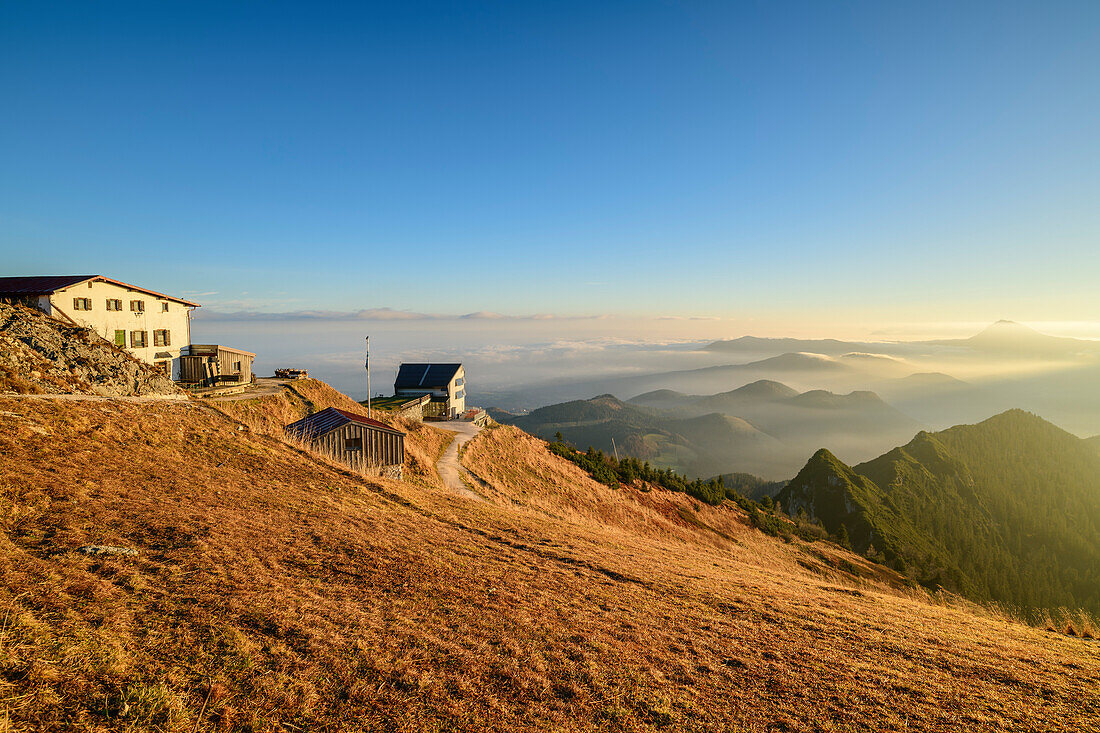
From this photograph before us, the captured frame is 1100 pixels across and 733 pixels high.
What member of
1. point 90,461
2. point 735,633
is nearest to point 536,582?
point 735,633

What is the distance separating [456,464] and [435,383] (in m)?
28.8

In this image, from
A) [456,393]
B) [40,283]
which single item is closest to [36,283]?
[40,283]

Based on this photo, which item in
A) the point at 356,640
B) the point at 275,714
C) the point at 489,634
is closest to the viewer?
the point at 275,714

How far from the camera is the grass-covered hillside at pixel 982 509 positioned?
3295 inches

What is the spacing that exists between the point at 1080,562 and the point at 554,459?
501 feet

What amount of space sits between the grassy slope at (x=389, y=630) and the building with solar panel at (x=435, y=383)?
44.7 m

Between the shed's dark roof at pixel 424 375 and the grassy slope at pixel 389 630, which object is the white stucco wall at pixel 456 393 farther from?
the grassy slope at pixel 389 630

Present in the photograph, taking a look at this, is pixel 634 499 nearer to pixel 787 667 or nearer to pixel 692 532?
pixel 692 532

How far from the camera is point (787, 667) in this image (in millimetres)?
8156

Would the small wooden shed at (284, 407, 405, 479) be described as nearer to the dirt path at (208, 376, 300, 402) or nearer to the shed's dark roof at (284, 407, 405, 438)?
the shed's dark roof at (284, 407, 405, 438)

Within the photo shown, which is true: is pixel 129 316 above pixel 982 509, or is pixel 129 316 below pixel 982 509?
above

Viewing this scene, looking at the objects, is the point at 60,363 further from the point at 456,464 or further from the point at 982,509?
the point at 982,509

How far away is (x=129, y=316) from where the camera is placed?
115 ft

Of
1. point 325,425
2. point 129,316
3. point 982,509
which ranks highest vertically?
point 129,316
